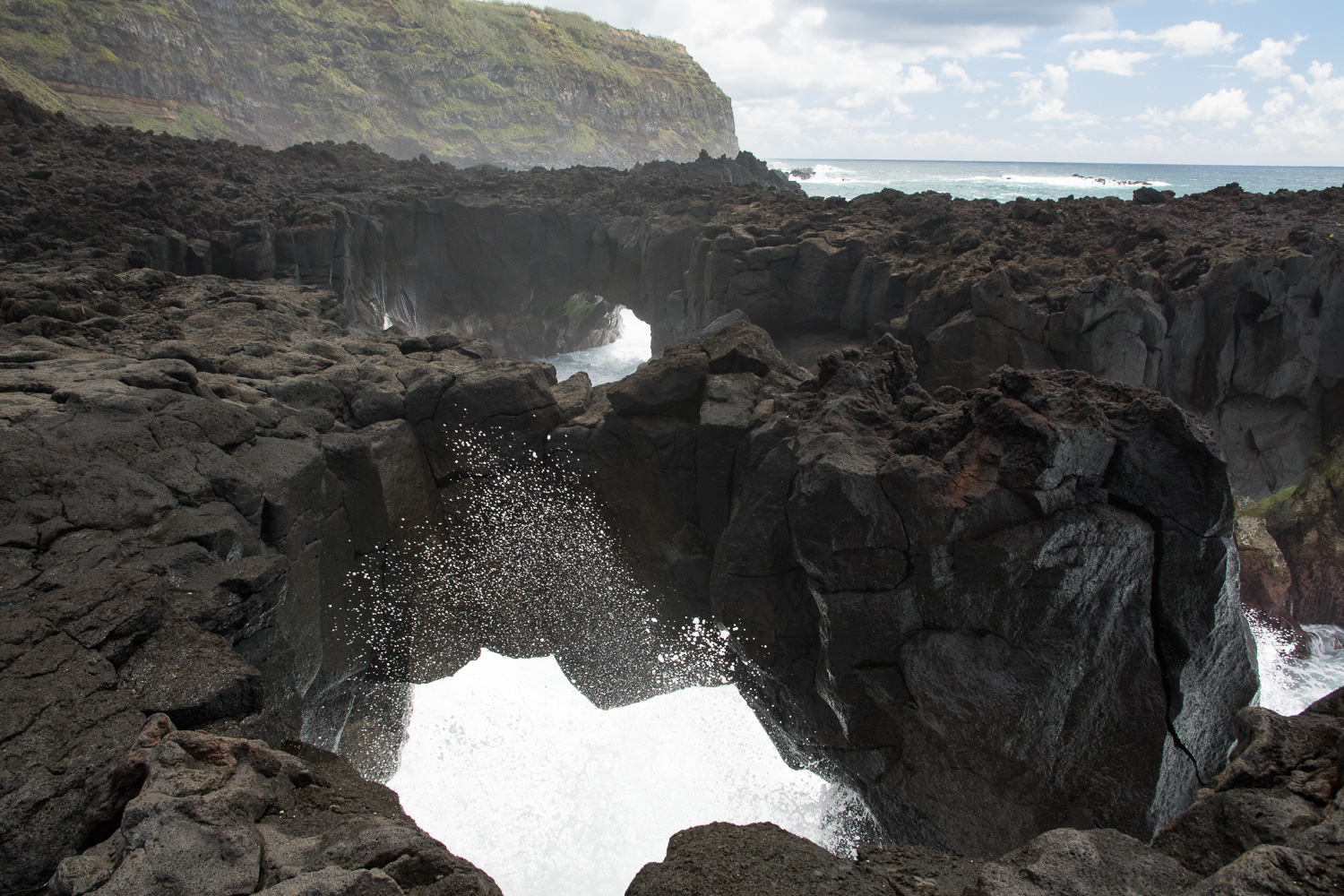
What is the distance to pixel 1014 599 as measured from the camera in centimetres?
564

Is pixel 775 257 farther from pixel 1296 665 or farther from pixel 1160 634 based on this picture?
pixel 1160 634

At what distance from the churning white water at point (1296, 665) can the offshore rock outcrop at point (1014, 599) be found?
6.94 meters

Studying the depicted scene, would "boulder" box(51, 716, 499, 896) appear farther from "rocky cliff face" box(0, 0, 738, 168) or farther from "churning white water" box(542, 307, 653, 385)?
"rocky cliff face" box(0, 0, 738, 168)

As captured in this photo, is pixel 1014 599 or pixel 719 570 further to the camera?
pixel 719 570

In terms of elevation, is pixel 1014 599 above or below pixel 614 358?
above

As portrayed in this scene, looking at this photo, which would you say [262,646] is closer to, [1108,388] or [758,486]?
[758,486]

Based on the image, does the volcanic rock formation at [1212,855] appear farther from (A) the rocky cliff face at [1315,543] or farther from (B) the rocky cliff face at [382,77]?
(B) the rocky cliff face at [382,77]

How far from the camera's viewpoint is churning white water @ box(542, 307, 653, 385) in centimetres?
2728

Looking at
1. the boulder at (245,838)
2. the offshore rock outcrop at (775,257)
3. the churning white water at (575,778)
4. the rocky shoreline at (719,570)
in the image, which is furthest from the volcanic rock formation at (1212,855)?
the offshore rock outcrop at (775,257)

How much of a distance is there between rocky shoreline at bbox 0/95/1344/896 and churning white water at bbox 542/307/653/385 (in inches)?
560

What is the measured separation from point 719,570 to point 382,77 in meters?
64.9

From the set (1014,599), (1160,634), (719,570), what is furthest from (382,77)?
(1160,634)

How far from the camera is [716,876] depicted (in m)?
3.84

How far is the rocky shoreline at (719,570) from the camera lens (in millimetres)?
3318
